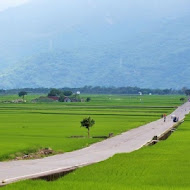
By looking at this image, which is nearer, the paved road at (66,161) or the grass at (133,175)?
the grass at (133,175)

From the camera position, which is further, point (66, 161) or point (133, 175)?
point (66, 161)

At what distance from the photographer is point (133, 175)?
70.0 feet

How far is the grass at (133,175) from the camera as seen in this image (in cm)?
1877

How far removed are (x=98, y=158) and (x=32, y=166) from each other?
4.25 m

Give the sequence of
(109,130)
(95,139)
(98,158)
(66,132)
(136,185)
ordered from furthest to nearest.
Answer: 1. (109,130)
2. (66,132)
3. (95,139)
4. (98,158)
5. (136,185)

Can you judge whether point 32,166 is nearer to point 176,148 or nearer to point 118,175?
point 118,175

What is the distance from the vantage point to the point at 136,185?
19.0 metres

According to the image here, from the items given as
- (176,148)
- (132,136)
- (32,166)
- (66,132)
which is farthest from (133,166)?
(66,132)

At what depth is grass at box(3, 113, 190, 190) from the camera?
1877cm

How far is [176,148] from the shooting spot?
3184 cm

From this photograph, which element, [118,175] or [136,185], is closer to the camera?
[136,185]

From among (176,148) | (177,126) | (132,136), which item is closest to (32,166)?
(176,148)

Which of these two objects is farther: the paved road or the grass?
the paved road

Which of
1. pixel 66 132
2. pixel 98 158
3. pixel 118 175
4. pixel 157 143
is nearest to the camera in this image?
pixel 118 175
